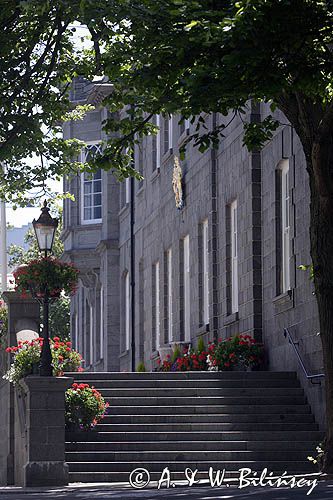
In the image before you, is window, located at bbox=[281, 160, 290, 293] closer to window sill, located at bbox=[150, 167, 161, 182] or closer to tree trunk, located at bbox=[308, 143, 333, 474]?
tree trunk, located at bbox=[308, 143, 333, 474]

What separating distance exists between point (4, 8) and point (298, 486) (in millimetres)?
8437

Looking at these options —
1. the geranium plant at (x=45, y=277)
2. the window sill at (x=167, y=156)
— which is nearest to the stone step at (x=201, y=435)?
the geranium plant at (x=45, y=277)

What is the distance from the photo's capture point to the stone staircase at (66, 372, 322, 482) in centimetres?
2398

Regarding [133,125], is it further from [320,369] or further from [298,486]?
[320,369]

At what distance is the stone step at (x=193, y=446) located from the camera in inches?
965

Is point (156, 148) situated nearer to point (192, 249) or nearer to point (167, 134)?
Result: point (167, 134)

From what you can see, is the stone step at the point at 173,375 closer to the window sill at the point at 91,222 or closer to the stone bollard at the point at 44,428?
the stone bollard at the point at 44,428

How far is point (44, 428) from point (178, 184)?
51.5 feet

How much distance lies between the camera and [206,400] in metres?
26.6

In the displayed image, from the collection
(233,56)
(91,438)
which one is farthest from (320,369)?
(233,56)

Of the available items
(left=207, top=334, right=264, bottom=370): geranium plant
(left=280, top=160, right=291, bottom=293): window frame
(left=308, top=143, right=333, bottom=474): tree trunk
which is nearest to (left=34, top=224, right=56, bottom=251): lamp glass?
(left=280, top=160, right=291, bottom=293): window frame

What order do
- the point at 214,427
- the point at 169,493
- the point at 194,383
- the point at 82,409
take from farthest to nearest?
the point at 194,383 < the point at 214,427 < the point at 82,409 < the point at 169,493

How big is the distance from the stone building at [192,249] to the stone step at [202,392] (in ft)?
1.38

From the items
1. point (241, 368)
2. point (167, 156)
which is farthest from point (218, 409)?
point (167, 156)
